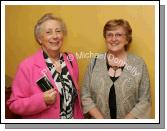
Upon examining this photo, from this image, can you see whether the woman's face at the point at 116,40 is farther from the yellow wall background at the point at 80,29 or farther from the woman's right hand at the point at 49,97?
the woman's right hand at the point at 49,97

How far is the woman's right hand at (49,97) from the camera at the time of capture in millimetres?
1869

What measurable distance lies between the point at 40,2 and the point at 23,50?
0.31 meters

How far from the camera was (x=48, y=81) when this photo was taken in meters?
1.88

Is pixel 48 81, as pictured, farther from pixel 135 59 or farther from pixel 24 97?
pixel 135 59

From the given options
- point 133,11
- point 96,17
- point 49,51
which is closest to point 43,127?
point 49,51

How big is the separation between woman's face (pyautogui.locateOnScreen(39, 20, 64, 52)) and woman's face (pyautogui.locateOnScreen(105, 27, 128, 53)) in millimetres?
278

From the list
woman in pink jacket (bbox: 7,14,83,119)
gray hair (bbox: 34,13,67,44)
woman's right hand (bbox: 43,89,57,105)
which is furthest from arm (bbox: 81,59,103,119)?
gray hair (bbox: 34,13,67,44)

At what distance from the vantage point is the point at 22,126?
6.29 ft

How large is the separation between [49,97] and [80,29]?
444 millimetres

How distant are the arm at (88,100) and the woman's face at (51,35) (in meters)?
0.24

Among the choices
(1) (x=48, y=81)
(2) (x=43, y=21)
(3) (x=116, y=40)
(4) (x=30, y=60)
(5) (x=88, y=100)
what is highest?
(2) (x=43, y=21)

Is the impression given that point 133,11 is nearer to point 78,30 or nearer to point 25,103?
point 78,30

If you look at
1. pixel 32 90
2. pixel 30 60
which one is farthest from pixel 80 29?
pixel 32 90

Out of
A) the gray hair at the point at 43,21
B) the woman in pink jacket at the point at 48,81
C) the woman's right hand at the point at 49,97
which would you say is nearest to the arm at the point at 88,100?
the woman in pink jacket at the point at 48,81
